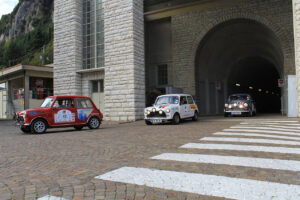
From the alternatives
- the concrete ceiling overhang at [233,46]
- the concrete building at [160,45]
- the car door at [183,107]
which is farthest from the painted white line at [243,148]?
the concrete ceiling overhang at [233,46]

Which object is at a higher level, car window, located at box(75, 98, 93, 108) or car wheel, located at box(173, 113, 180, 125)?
car window, located at box(75, 98, 93, 108)

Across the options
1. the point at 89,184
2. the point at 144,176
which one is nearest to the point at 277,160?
the point at 144,176

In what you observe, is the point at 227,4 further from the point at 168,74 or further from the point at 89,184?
the point at 89,184

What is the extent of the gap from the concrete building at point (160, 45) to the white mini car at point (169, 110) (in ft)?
12.2

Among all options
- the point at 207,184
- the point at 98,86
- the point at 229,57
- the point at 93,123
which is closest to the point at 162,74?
the point at 98,86

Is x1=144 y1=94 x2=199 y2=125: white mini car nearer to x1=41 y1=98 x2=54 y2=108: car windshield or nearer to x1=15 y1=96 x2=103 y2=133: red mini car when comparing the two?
x1=15 y1=96 x2=103 y2=133: red mini car

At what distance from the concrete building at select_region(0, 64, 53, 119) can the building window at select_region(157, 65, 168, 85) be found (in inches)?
464

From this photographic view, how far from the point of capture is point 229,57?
1144 inches

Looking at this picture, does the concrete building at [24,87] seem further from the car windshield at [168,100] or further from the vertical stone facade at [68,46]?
the car windshield at [168,100]

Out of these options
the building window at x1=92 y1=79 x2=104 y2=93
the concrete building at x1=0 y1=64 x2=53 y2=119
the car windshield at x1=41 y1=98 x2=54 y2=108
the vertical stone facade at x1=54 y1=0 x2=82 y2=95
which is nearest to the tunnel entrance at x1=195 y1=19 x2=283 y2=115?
the building window at x1=92 y1=79 x2=104 y2=93

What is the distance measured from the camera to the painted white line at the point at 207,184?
305cm

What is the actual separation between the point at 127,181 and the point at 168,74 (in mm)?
21467

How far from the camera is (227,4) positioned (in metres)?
21.4

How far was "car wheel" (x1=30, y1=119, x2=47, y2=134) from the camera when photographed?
35.8 feet
